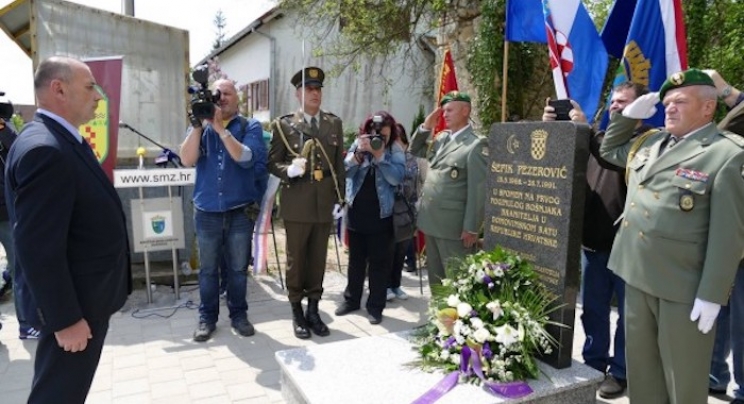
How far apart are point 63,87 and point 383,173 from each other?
2.74 meters

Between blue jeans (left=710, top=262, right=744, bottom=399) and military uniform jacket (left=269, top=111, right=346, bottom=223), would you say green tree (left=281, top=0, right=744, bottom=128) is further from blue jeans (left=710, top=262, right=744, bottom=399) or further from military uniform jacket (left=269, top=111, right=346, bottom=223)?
blue jeans (left=710, top=262, right=744, bottom=399)

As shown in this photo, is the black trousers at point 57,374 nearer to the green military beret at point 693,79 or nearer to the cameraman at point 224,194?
the cameraman at point 224,194

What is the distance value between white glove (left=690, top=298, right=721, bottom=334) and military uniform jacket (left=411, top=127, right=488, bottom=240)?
1.56m

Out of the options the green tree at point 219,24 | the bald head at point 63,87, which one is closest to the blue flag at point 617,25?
the bald head at point 63,87

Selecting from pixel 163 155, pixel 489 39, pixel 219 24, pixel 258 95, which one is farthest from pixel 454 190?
pixel 219 24

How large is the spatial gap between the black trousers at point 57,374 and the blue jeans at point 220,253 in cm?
195

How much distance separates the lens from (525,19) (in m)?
4.10

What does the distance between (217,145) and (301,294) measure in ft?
4.50

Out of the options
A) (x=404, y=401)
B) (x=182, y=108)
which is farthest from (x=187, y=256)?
(x=404, y=401)

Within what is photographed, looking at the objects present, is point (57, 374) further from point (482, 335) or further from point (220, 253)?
point (220, 253)

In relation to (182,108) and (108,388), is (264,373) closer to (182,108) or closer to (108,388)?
(108,388)

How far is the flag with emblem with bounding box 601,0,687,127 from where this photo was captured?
3625 mm

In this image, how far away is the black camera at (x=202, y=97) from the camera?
3625mm

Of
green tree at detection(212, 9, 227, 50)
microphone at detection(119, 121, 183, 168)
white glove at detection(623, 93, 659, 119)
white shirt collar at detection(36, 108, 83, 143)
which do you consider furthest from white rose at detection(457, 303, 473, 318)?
green tree at detection(212, 9, 227, 50)
